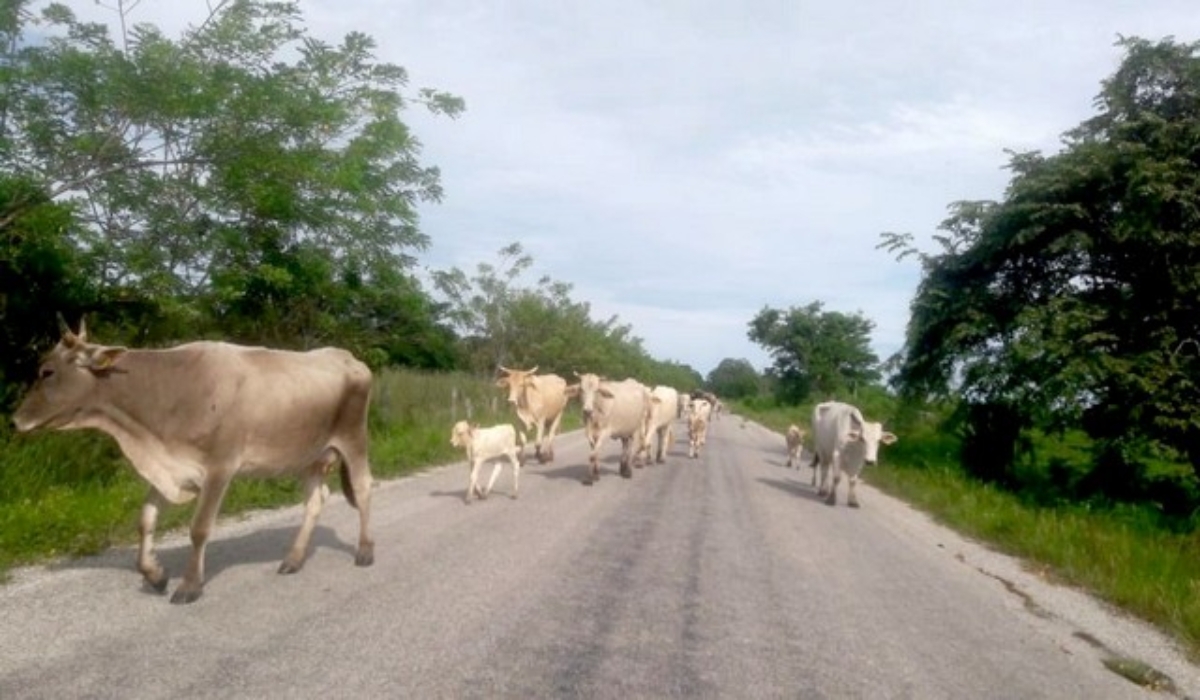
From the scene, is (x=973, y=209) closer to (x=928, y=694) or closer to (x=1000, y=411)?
(x=1000, y=411)

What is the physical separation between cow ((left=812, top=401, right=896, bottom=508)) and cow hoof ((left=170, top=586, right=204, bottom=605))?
458 inches

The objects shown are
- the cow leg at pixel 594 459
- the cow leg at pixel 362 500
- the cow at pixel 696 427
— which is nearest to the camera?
the cow leg at pixel 362 500

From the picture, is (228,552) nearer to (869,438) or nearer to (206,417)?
(206,417)

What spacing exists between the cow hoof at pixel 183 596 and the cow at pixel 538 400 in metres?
11.6

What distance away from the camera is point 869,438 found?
15680mm

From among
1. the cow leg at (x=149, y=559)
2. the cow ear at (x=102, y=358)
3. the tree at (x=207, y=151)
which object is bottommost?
the cow leg at (x=149, y=559)

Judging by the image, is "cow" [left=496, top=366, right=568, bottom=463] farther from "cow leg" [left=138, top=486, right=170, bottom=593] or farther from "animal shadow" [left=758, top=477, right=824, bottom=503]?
"cow leg" [left=138, top=486, right=170, bottom=593]

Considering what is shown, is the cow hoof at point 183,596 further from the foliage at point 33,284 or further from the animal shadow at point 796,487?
the animal shadow at point 796,487

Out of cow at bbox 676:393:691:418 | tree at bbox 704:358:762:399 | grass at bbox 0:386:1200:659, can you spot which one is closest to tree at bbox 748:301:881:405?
cow at bbox 676:393:691:418

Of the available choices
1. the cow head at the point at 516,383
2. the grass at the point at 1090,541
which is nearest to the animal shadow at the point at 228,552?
the grass at the point at 1090,541

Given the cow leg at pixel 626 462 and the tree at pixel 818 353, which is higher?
the tree at pixel 818 353

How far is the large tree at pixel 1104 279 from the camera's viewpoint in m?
17.5

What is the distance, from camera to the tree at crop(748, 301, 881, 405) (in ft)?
246

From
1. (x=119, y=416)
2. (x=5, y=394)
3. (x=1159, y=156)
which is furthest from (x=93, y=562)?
(x=1159, y=156)
